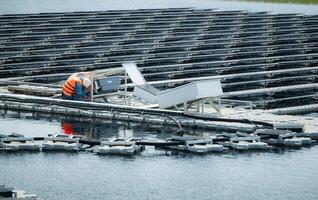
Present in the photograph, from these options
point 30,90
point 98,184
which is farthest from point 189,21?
point 98,184

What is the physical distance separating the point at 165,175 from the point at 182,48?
32.9m

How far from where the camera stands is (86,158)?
1421 inches

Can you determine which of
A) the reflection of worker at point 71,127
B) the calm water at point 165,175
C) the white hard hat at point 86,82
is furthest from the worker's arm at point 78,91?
the calm water at point 165,175

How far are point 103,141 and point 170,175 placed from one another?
15.2 ft

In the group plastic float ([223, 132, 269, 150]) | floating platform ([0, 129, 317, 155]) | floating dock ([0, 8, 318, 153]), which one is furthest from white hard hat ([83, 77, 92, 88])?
plastic float ([223, 132, 269, 150])

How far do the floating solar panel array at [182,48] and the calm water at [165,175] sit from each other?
38.1ft

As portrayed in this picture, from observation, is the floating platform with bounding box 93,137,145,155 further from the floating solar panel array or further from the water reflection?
the floating solar panel array

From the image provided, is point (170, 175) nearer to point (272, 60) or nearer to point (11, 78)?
point (11, 78)

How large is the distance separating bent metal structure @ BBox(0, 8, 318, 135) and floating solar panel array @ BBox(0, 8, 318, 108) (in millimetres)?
57

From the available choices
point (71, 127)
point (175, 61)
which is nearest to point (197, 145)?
point (71, 127)

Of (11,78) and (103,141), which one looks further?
(11,78)

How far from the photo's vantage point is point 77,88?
44.2m

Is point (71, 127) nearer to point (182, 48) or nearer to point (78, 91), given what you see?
point (78, 91)

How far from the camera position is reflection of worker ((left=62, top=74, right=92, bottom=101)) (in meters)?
44.1
